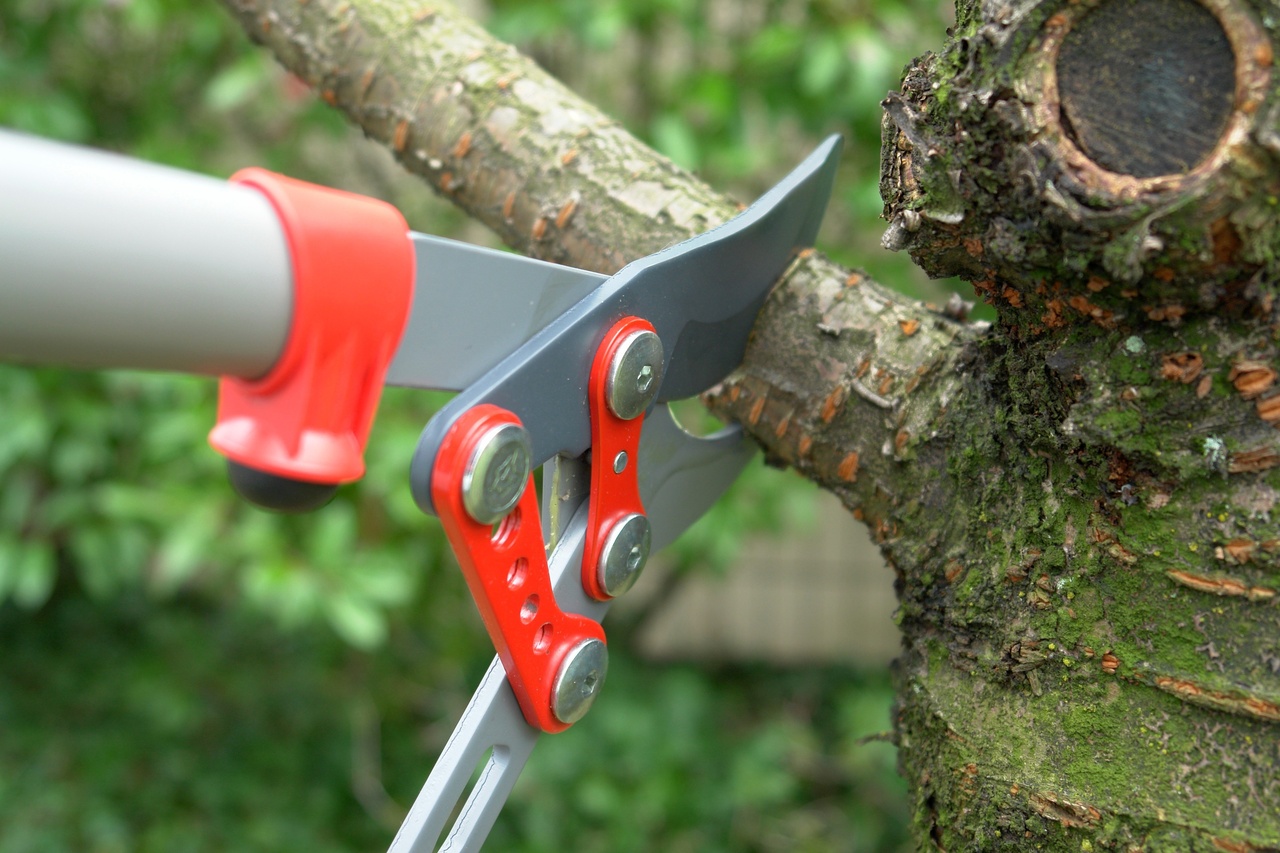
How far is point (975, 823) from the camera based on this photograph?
0.48m

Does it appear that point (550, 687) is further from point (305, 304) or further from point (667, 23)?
point (667, 23)

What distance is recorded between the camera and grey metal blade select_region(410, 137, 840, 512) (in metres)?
0.44

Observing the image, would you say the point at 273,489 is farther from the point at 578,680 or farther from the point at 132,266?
the point at 578,680

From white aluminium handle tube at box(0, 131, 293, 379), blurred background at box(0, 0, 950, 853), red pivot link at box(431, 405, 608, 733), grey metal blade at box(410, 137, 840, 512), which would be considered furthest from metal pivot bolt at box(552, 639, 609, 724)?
blurred background at box(0, 0, 950, 853)

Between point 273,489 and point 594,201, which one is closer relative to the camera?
point 273,489

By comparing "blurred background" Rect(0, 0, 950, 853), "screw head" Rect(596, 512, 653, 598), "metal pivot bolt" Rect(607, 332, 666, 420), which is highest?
"metal pivot bolt" Rect(607, 332, 666, 420)

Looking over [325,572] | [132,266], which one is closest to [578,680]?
[132,266]

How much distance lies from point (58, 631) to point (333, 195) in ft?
7.72

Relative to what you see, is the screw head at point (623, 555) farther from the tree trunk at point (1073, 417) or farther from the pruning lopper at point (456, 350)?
the tree trunk at point (1073, 417)

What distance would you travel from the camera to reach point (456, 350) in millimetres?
425

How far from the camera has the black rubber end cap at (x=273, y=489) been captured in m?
0.36

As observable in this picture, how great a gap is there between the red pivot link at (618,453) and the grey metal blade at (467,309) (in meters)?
0.04

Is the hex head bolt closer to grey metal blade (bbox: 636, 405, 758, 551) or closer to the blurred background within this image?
grey metal blade (bbox: 636, 405, 758, 551)

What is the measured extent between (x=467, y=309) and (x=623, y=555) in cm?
18
